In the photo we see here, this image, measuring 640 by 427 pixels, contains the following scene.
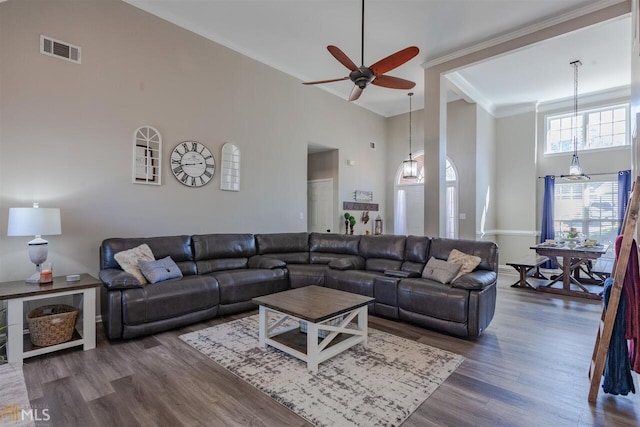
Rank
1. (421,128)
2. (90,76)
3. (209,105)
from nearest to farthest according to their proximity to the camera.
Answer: (90,76) < (209,105) < (421,128)

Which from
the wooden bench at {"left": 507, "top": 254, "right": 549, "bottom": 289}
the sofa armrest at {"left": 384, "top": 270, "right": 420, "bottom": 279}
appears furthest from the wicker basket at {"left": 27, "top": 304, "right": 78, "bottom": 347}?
the wooden bench at {"left": 507, "top": 254, "right": 549, "bottom": 289}

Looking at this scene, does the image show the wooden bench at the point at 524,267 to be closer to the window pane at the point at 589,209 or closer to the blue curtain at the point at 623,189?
the window pane at the point at 589,209

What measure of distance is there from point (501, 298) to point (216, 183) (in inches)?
187

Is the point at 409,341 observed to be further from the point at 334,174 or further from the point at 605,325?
the point at 334,174

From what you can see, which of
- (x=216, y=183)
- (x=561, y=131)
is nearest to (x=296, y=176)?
(x=216, y=183)

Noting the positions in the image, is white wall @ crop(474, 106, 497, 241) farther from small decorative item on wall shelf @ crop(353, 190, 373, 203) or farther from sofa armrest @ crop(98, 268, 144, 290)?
sofa armrest @ crop(98, 268, 144, 290)

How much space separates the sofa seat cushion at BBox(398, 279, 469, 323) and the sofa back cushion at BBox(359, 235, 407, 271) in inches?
26.9

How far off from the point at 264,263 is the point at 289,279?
1.40ft

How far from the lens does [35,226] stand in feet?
9.42

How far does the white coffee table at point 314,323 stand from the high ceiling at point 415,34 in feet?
11.5

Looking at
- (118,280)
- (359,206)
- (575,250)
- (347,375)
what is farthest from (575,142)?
(118,280)

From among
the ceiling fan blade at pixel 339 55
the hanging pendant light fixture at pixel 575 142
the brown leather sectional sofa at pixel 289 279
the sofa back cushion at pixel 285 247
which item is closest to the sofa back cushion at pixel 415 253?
the brown leather sectional sofa at pixel 289 279

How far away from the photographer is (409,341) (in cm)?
318

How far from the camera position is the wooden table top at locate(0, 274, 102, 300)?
2.65 metres
